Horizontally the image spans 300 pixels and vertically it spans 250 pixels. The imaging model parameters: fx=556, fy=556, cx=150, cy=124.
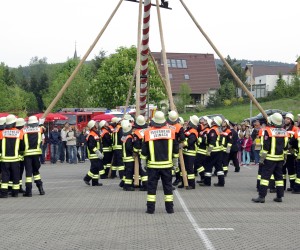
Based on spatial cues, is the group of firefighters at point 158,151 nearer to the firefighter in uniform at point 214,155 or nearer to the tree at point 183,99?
the firefighter in uniform at point 214,155

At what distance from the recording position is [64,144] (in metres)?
26.0

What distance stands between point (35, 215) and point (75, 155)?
48.8 ft

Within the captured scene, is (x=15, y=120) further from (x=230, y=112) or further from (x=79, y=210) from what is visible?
(x=230, y=112)

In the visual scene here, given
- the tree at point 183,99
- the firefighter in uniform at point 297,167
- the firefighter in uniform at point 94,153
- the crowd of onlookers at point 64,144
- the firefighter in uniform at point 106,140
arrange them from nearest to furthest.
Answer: the firefighter in uniform at point 297,167 < the firefighter in uniform at point 94,153 < the firefighter in uniform at point 106,140 < the crowd of onlookers at point 64,144 < the tree at point 183,99

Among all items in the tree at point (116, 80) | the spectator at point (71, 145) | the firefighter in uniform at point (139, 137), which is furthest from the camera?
the tree at point (116, 80)

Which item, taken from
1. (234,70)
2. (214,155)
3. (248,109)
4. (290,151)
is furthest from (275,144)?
(234,70)

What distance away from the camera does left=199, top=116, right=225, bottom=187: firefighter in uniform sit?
15.5 m

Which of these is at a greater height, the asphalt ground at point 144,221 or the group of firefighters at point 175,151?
the group of firefighters at point 175,151

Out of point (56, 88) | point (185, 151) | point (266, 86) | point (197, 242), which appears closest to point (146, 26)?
point (185, 151)

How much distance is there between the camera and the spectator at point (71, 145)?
83.2 ft

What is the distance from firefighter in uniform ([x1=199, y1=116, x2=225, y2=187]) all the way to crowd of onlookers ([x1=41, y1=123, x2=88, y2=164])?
1074cm

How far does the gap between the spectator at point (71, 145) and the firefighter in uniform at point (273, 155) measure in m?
14.2

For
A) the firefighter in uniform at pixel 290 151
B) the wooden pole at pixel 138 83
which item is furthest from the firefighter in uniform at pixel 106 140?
the firefighter in uniform at pixel 290 151

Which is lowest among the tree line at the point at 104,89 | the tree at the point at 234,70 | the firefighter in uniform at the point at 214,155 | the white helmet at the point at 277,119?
the firefighter in uniform at the point at 214,155
